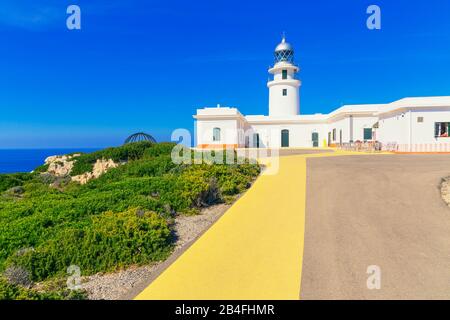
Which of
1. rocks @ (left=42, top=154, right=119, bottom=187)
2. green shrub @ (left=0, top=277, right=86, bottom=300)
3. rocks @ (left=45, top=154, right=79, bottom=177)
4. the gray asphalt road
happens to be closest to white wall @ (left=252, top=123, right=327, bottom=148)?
rocks @ (left=42, top=154, right=119, bottom=187)

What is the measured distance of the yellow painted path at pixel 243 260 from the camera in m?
3.70

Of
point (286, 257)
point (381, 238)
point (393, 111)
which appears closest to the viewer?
point (286, 257)

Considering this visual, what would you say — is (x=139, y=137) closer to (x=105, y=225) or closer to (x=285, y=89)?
(x=105, y=225)

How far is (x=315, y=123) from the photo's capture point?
107 feet

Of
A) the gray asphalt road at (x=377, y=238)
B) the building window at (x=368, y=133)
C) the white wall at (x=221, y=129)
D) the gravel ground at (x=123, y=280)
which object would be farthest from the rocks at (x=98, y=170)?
the building window at (x=368, y=133)

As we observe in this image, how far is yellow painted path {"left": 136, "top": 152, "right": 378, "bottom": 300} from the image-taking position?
3.70 meters

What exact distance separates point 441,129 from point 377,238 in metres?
18.5

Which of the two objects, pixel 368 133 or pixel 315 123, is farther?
pixel 315 123

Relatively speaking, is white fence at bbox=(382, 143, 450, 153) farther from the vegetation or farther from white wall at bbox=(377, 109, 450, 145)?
the vegetation

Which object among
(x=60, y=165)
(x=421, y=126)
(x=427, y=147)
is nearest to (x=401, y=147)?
(x=427, y=147)

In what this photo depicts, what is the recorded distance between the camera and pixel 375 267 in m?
4.25

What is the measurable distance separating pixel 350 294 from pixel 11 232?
6.17 m

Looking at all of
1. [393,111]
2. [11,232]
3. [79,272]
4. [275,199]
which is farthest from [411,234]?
[393,111]

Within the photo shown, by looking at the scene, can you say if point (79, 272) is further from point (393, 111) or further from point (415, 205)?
point (393, 111)
